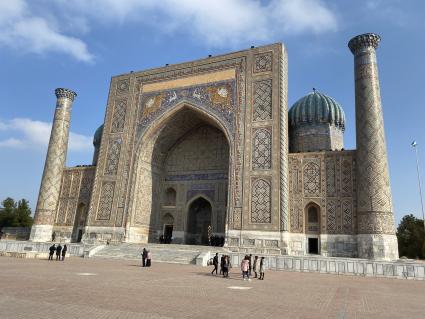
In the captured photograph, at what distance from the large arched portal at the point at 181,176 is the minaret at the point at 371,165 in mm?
6083

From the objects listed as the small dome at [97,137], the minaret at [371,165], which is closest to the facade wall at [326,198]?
the minaret at [371,165]

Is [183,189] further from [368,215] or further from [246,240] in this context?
[368,215]

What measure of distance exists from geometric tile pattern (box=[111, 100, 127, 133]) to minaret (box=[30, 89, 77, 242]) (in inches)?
120

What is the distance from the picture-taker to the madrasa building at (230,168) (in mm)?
13195

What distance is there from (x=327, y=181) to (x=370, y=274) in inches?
174

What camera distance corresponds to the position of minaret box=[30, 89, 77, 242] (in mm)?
17859

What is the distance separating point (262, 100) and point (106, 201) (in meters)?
8.39

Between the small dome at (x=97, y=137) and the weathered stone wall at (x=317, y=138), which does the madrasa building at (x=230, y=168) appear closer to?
the weathered stone wall at (x=317, y=138)

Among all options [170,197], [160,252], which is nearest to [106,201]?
[170,197]

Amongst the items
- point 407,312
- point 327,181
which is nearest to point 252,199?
point 327,181

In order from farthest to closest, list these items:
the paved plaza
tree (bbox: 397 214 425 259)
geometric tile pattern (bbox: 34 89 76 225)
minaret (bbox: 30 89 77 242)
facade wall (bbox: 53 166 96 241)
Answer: tree (bbox: 397 214 425 259), facade wall (bbox: 53 166 96 241), geometric tile pattern (bbox: 34 89 76 225), minaret (bbox: 30 89 77 242), the paved plaza

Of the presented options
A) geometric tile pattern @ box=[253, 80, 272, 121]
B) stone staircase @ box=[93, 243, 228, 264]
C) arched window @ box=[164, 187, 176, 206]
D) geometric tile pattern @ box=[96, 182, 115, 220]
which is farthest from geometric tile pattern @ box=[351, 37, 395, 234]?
geometric tile pattern @ box=[96, 182, 115, 220]

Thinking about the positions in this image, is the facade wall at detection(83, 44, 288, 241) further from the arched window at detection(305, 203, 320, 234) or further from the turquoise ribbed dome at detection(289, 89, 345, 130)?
the turquoise ribbed dome at detection(289, 89, 345, 130)

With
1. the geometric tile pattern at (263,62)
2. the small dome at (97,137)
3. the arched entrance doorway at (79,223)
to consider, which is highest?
the geometric tile pattern at (263,62)
